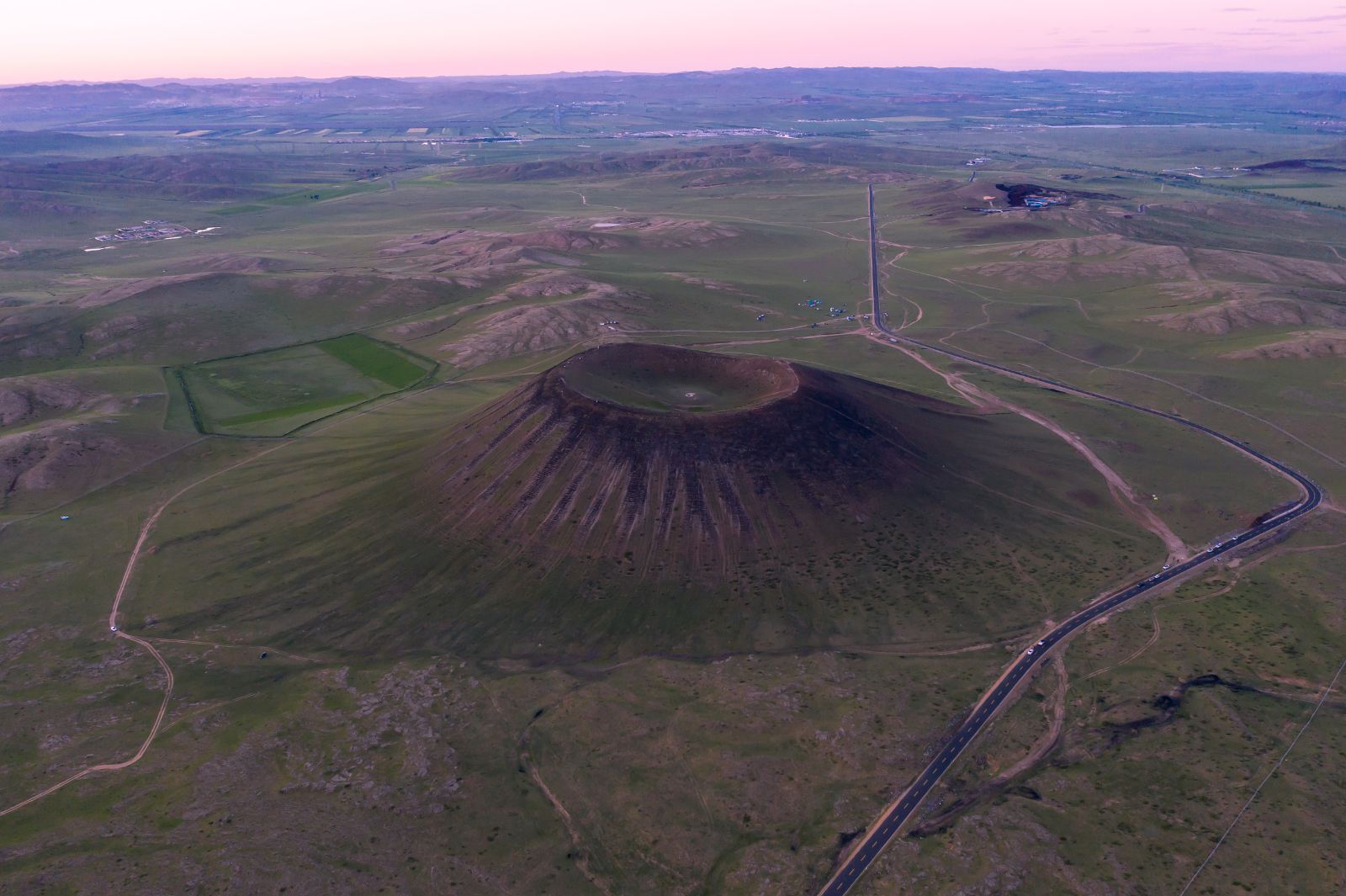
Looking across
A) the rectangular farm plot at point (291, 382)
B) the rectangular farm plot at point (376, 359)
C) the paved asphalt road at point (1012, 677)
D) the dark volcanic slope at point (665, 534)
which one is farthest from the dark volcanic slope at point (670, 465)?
the rectangular farm plot at point (376, 359)

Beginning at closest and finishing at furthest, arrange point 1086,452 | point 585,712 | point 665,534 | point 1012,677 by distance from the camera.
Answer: point 585,712 < point 1012,677 < point 665,534 < point 1086,452

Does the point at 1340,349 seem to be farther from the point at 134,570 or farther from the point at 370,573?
the point at 134,570

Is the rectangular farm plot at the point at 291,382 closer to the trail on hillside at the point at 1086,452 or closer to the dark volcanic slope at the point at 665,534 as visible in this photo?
the dark volcanic slope at the point at 665,534

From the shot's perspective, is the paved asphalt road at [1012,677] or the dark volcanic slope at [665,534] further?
the dark volcanic slope at [665,534]

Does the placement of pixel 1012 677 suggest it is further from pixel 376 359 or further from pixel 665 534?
pixel 376 359

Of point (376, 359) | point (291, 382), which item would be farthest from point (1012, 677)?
point (376, 359)

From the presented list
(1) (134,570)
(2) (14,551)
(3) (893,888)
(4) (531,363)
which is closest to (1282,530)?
(3) (893,888)
